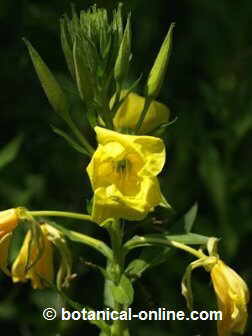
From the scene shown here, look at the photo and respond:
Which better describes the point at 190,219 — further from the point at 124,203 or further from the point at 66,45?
the point at 66,45

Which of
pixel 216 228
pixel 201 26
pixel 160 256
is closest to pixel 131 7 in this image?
pixel 201 26

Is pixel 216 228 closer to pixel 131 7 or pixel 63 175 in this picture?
pixel 63 175

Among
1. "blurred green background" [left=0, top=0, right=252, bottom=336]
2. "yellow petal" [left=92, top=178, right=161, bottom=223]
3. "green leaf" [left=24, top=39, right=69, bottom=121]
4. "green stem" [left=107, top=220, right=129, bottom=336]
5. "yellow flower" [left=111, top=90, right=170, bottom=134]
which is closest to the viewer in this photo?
"yellow petal" [left=92, top=178, right=161, bottom=223]

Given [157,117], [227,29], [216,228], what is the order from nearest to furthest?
[157,117], [216,228], [227,29]

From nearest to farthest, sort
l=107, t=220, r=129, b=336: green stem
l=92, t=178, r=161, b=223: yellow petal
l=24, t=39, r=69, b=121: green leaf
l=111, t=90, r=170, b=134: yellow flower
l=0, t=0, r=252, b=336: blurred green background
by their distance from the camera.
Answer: l=92, t=178, r=161, b=223: yellow petal, l=24, t=39, r=69, b=121: green leaf, l=107, t=220, r=129, b=336: green stem, l=111, t=90, r=170, b=134: yellow flower, l=0, t=0, r=252, b=336: blurred green background

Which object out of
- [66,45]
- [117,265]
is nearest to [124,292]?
[117,265]

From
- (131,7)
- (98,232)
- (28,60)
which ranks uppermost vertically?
(131,7)

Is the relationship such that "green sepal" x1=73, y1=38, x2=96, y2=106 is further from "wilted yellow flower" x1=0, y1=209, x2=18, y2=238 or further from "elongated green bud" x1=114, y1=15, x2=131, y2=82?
"wilted yellow flower" x1=0, y1=209, x2=18, y2=238

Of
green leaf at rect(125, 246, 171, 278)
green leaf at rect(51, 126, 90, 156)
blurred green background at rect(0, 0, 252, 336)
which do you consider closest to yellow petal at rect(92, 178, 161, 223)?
green leaf at rect(51, 126, 90, 156)
